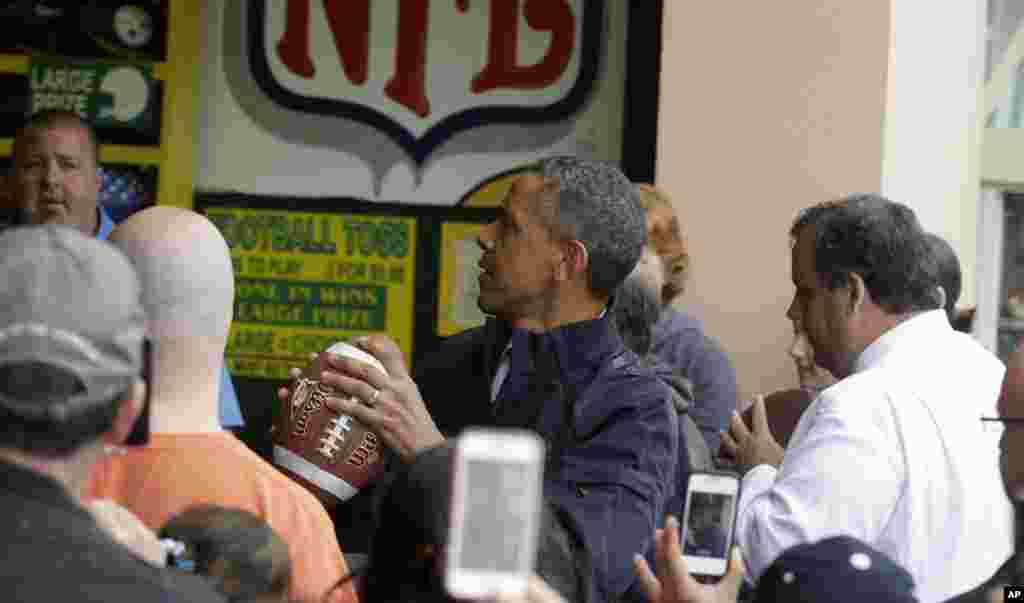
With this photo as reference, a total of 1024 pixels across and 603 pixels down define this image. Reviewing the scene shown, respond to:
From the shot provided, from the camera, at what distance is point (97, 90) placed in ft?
23.4

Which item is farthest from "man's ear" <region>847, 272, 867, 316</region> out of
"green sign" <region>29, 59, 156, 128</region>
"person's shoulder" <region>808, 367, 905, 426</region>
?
"green sign" <region>29, 59, 156, 128</region>

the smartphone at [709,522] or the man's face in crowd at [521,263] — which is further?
the man's face in crowd at [521,263]

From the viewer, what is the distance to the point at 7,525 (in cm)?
227

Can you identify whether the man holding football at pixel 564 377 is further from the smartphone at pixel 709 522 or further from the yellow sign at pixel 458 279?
the yellow sign at pixel 458 279

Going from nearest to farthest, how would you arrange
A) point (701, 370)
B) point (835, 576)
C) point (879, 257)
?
point (835, 576) < point (879, 257) < point (701, 370)

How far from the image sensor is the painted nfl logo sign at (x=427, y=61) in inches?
270

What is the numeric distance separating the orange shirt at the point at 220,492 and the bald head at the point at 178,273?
0.65 feet

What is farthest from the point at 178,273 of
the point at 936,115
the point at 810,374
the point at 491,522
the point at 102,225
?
the point at 936,115

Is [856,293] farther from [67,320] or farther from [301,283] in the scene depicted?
[301,283]

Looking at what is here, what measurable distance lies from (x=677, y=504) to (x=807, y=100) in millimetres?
2158

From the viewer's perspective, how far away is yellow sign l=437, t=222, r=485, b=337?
696 cm

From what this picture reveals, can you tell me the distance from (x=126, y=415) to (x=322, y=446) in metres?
1.56

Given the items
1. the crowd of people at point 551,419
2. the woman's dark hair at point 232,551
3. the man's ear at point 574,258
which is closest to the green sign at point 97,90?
the crowd of people at point 551,419

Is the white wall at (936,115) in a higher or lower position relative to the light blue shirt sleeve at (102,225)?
higher
